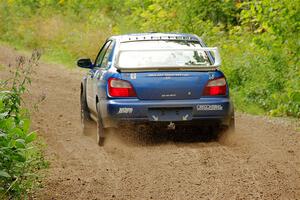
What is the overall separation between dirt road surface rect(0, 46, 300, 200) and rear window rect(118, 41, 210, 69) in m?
0.96

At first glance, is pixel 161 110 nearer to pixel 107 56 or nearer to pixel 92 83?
pixel 107 56

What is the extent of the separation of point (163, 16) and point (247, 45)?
11.3ft

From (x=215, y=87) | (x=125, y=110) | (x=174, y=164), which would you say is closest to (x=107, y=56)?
(x=125, y=110)

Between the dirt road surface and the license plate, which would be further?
the license plate

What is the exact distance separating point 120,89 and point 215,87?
1254 millimetres

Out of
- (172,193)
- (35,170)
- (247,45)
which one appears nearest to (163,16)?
(247,45)

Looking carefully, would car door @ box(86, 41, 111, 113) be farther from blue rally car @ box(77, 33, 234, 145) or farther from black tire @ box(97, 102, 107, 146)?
blue rally car @ box(77, 33, 234, 145)

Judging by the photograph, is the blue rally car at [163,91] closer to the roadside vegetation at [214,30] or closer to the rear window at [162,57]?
the rear window at [162,57]

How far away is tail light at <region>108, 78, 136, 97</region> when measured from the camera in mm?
10211

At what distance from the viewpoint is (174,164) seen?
887 centimetres

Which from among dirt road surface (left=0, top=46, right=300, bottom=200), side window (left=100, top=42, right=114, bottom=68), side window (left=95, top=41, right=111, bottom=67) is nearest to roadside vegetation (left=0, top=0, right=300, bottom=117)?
dirt road surface (left=0, top=46, right=300, bottom=200)

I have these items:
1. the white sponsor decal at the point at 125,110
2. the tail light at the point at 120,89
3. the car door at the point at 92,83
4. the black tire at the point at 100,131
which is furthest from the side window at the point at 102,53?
the white sponsor decal at the point at 125,110

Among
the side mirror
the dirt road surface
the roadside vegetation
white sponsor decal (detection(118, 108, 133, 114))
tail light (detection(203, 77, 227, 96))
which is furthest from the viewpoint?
the roadside vegetation

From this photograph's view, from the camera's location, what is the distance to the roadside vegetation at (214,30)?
15.0 meters
